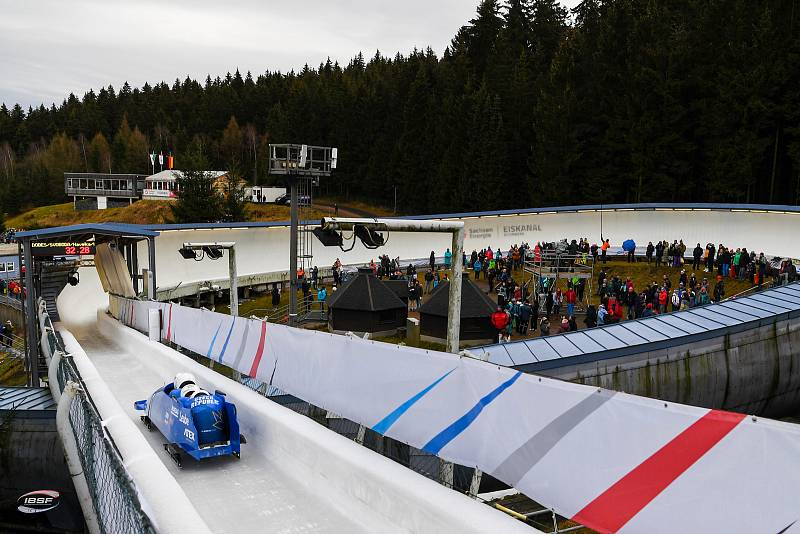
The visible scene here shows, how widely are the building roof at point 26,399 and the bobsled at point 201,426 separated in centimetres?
798

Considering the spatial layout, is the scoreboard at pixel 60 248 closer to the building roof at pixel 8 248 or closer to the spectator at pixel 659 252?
the spectator at pixel 659 252

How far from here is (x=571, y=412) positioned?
466cm

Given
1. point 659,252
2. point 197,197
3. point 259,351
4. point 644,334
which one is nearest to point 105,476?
point 259,351

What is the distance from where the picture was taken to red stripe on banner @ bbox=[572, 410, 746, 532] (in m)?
3.87

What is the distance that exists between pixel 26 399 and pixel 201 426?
9.30 m

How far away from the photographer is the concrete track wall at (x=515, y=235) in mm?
31109

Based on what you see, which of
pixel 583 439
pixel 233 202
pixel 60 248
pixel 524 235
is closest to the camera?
pixel 583 439

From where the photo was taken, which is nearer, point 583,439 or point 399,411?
point 583,439

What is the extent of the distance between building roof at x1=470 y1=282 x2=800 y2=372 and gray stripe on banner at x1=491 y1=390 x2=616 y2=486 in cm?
524

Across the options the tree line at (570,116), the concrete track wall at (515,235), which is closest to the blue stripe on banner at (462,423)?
the concrete track wall at (515,235)

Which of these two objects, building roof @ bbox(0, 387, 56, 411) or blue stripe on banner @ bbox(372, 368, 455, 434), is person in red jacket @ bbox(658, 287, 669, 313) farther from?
building roof @ bbox(0, 387, 56, 411)

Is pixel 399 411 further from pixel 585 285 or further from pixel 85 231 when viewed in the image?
pixel 585 285

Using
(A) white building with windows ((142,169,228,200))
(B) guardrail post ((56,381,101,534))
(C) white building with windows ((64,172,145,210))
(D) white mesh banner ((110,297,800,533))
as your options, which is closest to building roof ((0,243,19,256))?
(A) white building with windows ((142,169,228,200))

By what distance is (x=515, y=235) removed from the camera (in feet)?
126
